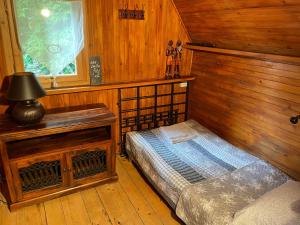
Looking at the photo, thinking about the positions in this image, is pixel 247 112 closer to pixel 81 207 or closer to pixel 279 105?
pixel 279 105

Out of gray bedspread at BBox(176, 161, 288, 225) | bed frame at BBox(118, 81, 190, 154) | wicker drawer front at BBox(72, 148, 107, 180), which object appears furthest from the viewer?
bed frame at BBox(118, 81, 190, 154)

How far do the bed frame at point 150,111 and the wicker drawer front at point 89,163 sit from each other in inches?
21.5

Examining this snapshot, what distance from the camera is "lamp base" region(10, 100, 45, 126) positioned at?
75.0 inches

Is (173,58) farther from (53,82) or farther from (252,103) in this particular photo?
(53,82)

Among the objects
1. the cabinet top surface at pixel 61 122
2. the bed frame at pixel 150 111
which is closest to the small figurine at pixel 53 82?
the cabinet top surface at pixel 61 122

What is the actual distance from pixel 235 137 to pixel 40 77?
6.69 ft

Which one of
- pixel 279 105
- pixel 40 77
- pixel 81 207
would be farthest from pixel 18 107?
pixel 279 105

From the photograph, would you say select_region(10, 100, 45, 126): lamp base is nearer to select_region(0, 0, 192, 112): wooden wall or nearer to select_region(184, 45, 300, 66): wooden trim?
select_region(0, 0, 192, 112): wooden wall

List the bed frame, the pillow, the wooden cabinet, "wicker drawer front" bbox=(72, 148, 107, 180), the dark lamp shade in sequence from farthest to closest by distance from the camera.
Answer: the bed frame → "wicker drawer front" bbox=(72, 148, 107, 180) → the wooden cabinet → the dark lamp shade → the pillow

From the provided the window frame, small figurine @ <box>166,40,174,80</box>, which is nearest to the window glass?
the window frame

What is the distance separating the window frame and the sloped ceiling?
1.11 meters

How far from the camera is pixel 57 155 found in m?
2.04

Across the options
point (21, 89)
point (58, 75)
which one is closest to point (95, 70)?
point (58, 75)

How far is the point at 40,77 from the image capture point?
2.24 m
